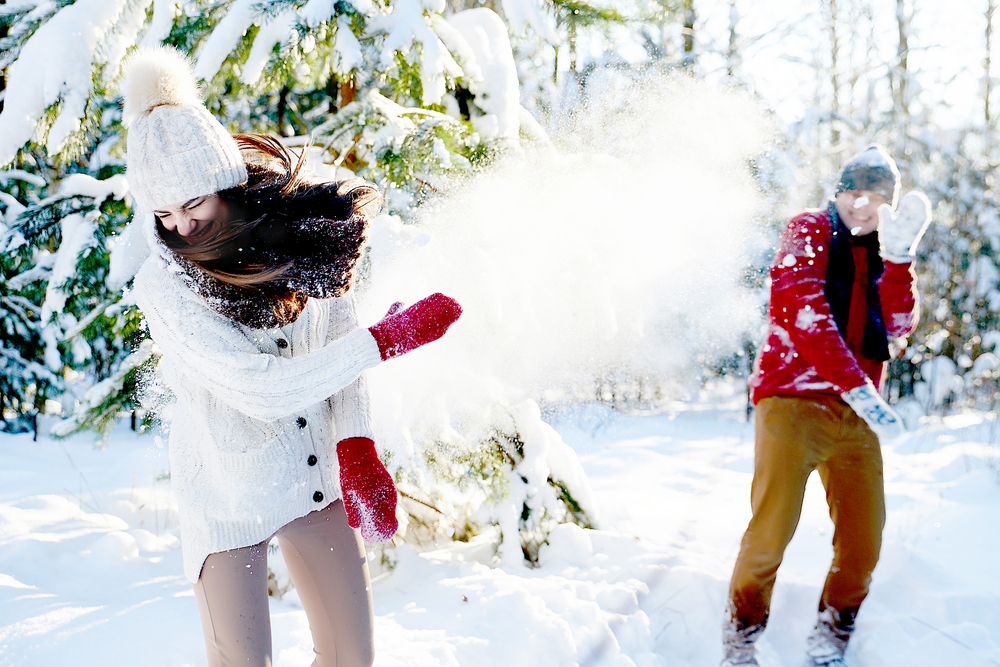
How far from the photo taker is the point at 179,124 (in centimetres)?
129

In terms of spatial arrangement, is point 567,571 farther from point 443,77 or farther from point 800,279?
point 443,77

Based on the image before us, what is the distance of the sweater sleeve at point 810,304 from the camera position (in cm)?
191

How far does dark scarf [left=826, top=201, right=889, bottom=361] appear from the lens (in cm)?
204

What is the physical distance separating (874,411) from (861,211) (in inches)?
27.4

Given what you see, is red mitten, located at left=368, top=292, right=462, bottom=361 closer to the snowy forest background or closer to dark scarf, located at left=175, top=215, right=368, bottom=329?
dark scarf, located at left=175, top=215, right=368, bottom=329

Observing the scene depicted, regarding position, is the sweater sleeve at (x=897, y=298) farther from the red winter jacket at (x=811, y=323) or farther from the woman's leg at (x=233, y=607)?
the woman's leg at (x=233, y=607)

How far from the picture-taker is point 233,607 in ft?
4.56

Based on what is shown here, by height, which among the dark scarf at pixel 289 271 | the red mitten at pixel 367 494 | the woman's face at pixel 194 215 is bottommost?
the red mitten at pixel 367 494

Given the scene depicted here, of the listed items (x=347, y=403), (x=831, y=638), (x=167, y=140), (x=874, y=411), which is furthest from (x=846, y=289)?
(x=167, y=140)

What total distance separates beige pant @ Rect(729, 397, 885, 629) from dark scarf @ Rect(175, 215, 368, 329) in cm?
150

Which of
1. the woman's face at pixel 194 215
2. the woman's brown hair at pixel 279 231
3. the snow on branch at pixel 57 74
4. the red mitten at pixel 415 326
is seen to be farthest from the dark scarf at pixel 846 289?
the snow on branch at pixel 57 74

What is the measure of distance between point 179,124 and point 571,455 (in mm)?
2474

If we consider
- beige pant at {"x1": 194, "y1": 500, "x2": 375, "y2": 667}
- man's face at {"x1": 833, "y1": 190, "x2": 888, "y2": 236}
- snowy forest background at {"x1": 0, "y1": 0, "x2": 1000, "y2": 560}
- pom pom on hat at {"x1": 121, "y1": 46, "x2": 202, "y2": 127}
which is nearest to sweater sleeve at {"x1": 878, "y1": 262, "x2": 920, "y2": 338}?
man's face at {"x1": 833, "y1": 190, "x2": 888, "y2": 236}

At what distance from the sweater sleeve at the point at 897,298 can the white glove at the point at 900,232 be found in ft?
0.11
